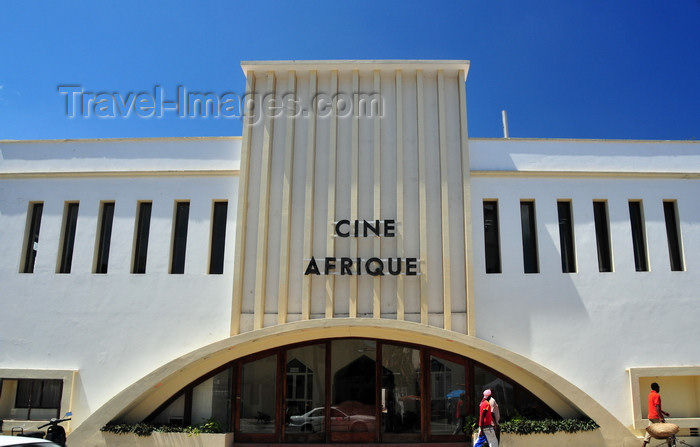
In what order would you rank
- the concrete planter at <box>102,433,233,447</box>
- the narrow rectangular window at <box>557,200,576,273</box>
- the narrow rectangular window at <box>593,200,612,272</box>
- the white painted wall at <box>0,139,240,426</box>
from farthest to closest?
the narrow rectangular window at <box>593,200,612,272</box> → the narrow rectangular window at <box>557,200,576,273</box> → the white painted wall at <box>0,139,240,426</box> → the concrete planter at <box>102,433,233,447</box>

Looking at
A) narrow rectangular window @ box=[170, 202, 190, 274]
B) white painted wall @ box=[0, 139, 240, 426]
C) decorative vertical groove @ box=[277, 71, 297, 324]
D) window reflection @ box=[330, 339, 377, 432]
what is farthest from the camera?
narrow rectangular window @ box=[170, 202, 190, 274]

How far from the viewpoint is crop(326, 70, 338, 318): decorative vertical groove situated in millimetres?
13461

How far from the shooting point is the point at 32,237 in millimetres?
14859

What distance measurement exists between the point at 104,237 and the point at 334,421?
745cm

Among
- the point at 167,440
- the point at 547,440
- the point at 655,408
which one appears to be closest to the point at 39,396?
the point at 167,440

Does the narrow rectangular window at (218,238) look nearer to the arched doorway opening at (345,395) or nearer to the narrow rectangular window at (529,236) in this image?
the arched doorway opening at (345,395)

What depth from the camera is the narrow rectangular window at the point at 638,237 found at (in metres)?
14.2

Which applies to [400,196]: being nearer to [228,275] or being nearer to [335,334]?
[335,334]

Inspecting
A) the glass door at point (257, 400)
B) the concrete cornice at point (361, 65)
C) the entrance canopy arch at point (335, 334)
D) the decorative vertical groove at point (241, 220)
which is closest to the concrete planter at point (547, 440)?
the entrance canopy arch at point (335, 334)

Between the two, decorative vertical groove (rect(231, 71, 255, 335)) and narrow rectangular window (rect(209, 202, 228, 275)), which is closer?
decorative vertical groove (rect(231, 71, 255, 335))

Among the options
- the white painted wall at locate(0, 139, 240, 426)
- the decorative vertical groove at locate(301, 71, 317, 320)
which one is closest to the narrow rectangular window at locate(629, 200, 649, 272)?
the decorative vertical groove at locate(301, 71, 317, 320)

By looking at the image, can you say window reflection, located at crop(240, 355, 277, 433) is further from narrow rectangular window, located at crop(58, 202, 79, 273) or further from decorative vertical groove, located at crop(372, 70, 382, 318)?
narrow rectangular window, located at crop(58, 202, 79, 273)

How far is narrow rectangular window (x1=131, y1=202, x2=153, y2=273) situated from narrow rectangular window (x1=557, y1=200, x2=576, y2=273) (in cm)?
1038

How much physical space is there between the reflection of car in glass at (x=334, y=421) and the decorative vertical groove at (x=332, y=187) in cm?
247
